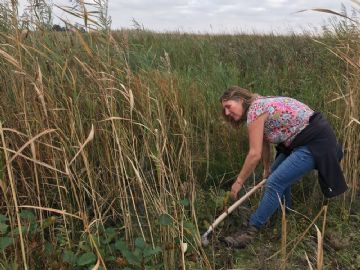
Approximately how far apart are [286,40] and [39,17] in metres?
6.89

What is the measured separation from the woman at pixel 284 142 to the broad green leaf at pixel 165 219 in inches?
32.7

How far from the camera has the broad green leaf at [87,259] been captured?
1.83 metres

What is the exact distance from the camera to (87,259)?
6.08ft

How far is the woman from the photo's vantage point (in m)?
2.71

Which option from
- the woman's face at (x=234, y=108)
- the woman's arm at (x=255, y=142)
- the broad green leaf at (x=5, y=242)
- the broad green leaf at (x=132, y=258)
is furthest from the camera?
the woman's face at (x=234, y=108)

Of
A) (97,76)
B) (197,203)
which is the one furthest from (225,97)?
(97,76)

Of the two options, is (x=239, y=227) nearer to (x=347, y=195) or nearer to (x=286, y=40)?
(x=347, y=195)

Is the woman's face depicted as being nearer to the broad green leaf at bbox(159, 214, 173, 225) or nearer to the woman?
the woman

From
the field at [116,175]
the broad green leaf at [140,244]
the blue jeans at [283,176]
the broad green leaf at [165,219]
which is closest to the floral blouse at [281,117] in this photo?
the blue jeans at [283,176]

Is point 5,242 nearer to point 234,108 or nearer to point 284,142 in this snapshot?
point 234,108

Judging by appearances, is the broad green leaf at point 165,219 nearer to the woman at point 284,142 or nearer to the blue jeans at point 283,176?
the woman at point 284,142

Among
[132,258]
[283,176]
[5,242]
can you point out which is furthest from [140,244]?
[283,176]

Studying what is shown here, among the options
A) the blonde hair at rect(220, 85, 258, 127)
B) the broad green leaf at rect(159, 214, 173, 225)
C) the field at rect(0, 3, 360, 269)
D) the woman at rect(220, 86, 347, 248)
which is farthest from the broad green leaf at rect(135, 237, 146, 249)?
the blonde hair at rect(220, 85, 258, 127)

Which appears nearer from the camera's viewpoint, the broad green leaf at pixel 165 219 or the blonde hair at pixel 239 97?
the broad green leaf at pixel 165 219
